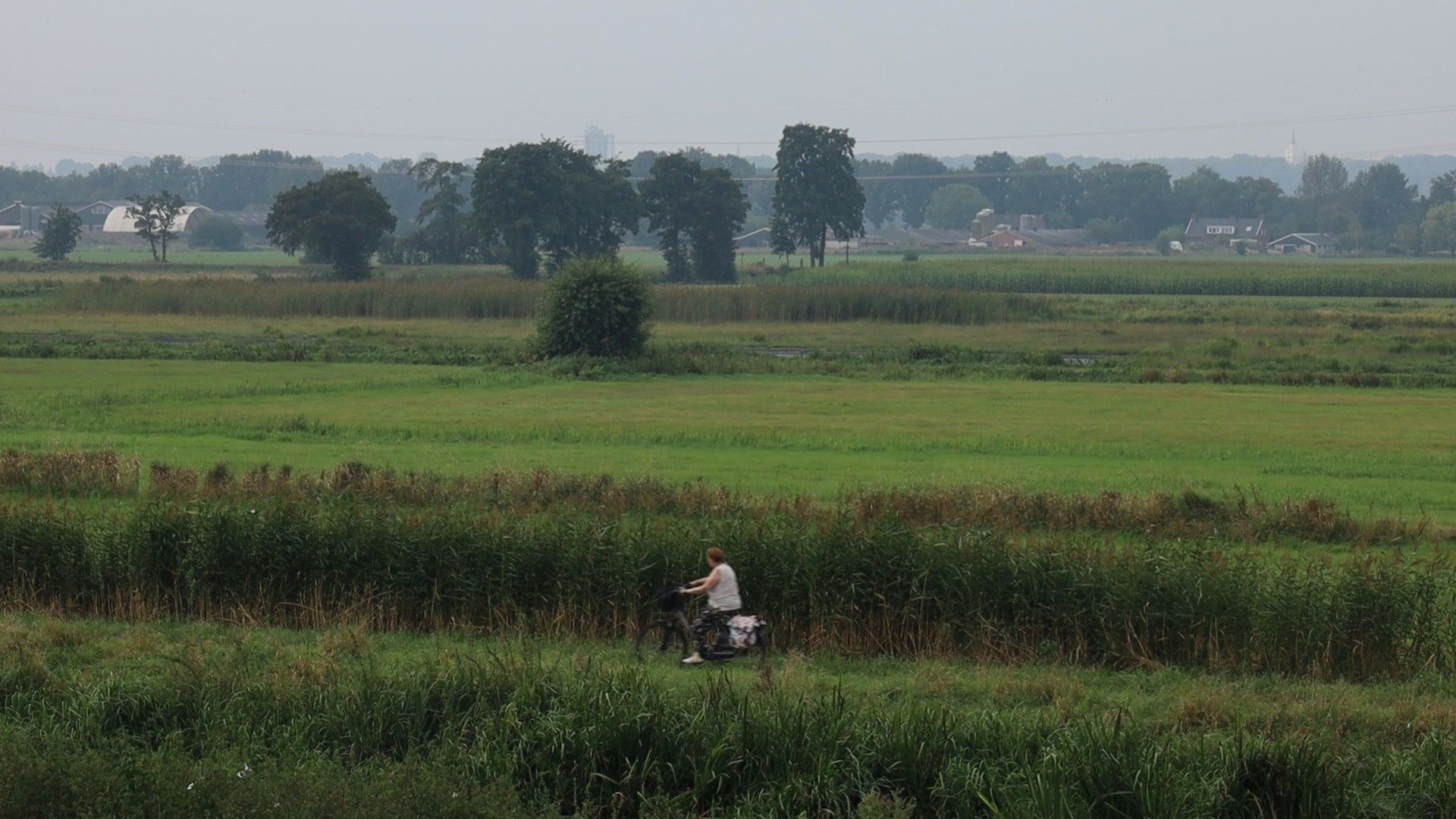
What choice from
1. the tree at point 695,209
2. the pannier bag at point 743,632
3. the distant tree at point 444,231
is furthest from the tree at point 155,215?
the pannier bag at point 743,632

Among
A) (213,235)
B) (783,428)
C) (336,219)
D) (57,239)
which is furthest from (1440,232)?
(783,428)

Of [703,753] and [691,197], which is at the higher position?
[691,197]

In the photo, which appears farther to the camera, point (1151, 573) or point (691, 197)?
point (691, 197)

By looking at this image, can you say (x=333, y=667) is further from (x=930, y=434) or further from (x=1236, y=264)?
(x=1236, y=264)

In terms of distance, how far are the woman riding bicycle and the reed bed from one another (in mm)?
1848

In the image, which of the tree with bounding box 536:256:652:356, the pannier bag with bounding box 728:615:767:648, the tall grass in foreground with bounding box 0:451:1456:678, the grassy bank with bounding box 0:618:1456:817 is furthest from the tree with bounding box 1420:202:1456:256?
the pannier bag with bounding box 728:615:767:648

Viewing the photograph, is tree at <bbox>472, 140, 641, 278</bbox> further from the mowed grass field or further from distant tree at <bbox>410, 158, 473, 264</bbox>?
the mowed grass field

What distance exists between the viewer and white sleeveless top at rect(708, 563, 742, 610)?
1669 centimetres

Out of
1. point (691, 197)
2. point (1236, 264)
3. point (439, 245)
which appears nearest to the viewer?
point (691, 197)

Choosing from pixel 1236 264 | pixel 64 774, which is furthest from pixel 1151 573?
pixel 1236 264

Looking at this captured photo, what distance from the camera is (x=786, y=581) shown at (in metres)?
18.6

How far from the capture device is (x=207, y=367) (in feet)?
170

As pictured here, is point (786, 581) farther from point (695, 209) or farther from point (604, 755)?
point (695, 209)

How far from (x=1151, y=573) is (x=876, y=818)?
7681 mm
